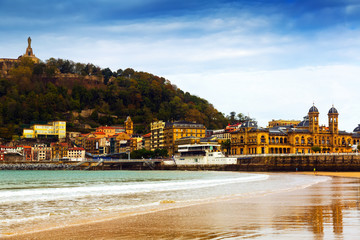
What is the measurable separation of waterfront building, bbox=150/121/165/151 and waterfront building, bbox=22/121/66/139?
3342cm

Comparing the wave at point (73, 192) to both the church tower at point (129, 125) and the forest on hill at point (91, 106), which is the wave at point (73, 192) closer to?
the church tower at point (129, 125)

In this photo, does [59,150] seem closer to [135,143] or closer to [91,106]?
[135,143]

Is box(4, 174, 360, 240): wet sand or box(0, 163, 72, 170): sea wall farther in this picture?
box(0, 163, 72, 170): sea wall

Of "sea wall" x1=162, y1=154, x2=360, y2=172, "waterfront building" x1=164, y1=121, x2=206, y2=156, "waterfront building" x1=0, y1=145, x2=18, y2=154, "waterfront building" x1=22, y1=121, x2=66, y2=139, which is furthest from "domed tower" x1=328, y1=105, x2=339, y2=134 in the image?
"waterfront building" x1=0, y1=145, x2=18, y2=154

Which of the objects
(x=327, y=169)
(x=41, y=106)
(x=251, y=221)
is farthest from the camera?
(x=41, y=106)

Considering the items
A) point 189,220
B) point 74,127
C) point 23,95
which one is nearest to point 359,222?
point 189,220

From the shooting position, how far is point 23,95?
620ft

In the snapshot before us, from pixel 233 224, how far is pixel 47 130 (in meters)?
160

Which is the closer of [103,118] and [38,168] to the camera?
[38,168]

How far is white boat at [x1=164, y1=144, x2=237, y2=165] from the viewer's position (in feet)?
361

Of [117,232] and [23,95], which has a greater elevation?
[23,95]

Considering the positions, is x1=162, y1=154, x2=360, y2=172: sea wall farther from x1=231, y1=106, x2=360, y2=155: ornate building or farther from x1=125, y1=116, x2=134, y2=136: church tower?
x1=125, y1=116, x2=134, y2=136: church tower

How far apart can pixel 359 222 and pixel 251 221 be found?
346 centimetres

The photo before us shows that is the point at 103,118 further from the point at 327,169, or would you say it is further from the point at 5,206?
the point at 5,206
